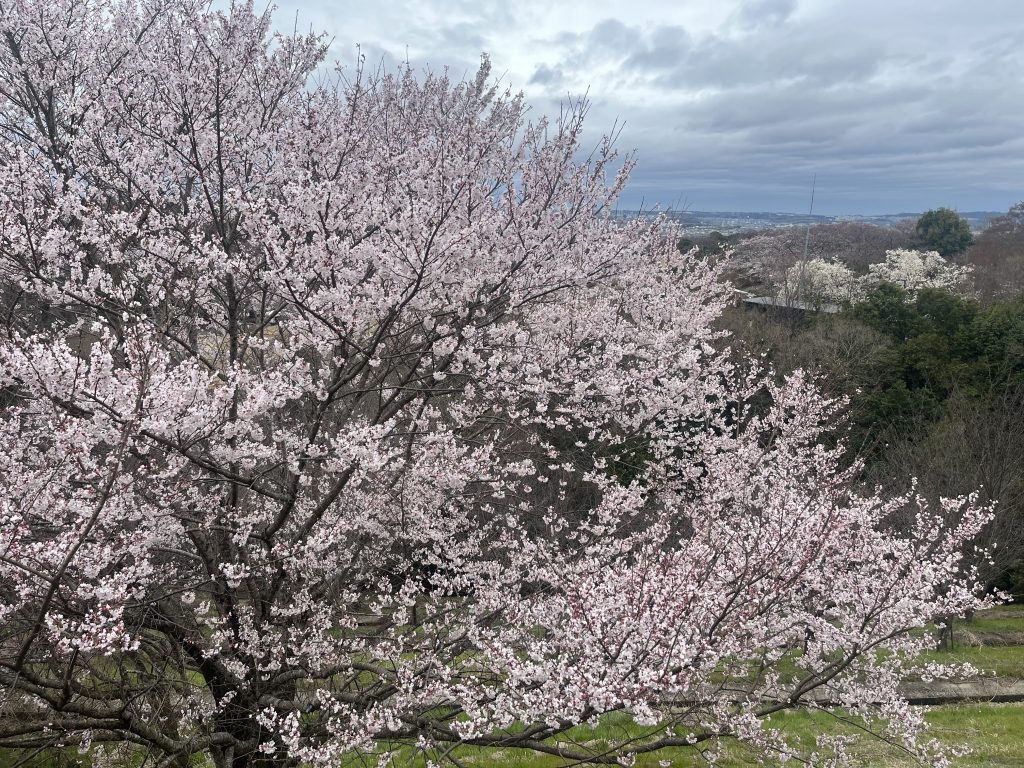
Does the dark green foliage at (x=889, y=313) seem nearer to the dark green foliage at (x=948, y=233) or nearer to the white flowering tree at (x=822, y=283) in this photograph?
the white flowering tree at (x=822, y=283)

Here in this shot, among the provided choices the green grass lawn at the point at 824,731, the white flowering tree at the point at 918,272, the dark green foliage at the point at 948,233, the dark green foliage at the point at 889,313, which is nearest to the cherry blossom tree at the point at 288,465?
the green grass lawn at the point at 824,731

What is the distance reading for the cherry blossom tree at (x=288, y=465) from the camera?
16.2 ft

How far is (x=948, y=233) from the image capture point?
5038cm

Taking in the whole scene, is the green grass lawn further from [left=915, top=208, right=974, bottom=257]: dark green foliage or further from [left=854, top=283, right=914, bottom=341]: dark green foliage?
[left=915, top=208, right=974, bottom=257]: dark green foliage

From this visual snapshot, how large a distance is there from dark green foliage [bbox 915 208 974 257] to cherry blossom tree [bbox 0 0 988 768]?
5159 centimetres

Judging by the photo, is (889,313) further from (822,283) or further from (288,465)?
(288,465)

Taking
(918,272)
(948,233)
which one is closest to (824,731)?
(918,272)

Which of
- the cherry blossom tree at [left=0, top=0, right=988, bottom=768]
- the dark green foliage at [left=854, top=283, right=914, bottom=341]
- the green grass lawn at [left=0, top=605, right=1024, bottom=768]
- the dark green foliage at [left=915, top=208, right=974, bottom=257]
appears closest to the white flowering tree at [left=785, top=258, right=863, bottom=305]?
the dark green foliage at [left=854, top=283, right=914, bottom=341]

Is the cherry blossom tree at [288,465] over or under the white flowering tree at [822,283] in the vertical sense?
under

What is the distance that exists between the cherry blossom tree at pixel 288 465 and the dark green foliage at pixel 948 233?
169 ft

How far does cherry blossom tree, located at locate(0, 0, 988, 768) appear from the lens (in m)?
4.93

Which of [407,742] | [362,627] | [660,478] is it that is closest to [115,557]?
[407,742]

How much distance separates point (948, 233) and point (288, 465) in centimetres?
5744

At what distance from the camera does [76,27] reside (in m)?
8.42
